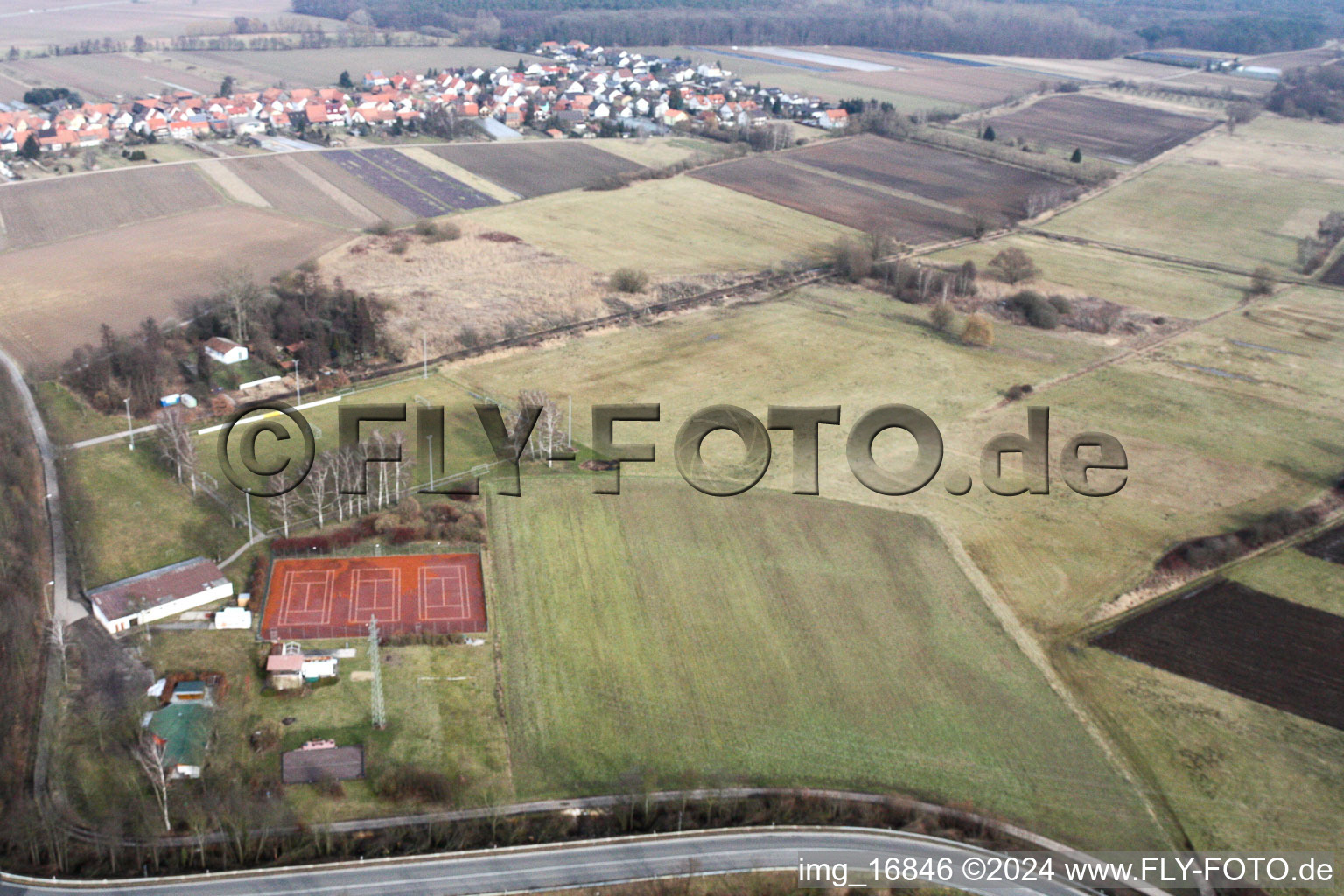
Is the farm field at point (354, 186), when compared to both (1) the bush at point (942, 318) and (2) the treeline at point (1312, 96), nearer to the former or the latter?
(1) the bush at point (942, 318)

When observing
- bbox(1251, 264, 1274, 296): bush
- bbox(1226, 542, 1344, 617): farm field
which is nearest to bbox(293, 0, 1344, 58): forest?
bbox(1251, 264, 1274, 296): bush

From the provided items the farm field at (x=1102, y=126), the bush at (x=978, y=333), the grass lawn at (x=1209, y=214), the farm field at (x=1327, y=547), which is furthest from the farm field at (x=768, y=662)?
the farm field at (x=1102, y=126)

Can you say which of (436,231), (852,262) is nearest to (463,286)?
(436,231)

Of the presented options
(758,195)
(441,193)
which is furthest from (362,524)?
(758,195)

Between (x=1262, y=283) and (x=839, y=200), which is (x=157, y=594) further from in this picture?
(x=1262, y=283)

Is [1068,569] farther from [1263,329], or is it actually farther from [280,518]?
[1263,329]

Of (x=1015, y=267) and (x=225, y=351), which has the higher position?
(x=1015, y=267)
